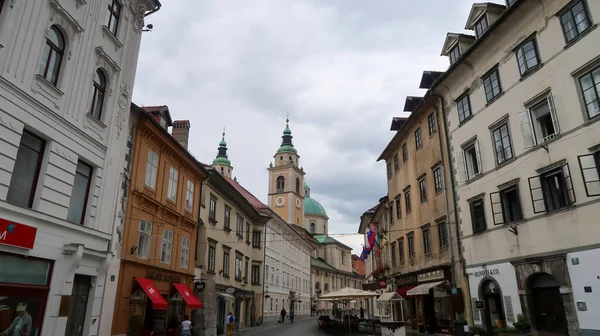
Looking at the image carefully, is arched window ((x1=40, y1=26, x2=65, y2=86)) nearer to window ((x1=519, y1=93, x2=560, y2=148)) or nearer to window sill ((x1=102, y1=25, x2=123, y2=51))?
window sill ((x1=102, y1=25, x2=123, y2=51))

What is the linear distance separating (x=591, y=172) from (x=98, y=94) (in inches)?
681

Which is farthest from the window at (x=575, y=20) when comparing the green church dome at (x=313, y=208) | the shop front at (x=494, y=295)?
the green church dome at (x=313, y=208)

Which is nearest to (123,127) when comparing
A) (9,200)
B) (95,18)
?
(95,18)

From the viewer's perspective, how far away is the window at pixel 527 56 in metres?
16.5

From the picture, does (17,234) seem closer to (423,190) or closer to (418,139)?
(423,190)

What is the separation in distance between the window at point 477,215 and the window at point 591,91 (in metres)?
6.75

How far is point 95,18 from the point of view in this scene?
14492mm

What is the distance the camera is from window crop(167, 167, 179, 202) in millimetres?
20955

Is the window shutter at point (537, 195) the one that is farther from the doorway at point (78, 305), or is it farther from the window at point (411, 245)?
the doorway at point (78, 305)

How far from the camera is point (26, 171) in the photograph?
37.9 feet

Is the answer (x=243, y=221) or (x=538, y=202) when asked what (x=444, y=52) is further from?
(x=243, y=221)

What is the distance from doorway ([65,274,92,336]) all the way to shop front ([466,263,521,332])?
15279 mm

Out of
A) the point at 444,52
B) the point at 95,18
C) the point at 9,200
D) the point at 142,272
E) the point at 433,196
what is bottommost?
the point at 142,272

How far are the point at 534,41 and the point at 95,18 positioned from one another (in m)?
16.9
